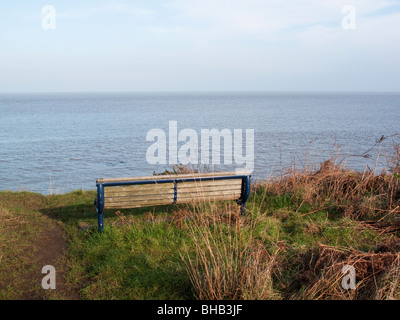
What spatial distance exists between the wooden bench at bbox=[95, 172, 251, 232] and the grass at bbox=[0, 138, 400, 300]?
1.02 ft

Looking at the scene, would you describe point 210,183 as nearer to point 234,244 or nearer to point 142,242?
point 142,242

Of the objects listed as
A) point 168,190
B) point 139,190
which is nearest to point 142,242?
point 139,190

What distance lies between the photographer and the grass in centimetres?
378

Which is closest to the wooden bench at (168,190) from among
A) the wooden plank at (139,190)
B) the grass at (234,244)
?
the wooden plank at (139,190)

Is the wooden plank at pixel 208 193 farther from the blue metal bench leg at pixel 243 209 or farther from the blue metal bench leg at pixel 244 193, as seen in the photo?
the blue metal bench leg at pixel 243 209

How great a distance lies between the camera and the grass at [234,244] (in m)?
3.78

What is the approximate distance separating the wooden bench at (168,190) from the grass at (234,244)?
0.31m

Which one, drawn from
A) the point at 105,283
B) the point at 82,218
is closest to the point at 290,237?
the point at 105,283

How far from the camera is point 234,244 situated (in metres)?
4.60

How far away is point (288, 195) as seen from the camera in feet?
23.8

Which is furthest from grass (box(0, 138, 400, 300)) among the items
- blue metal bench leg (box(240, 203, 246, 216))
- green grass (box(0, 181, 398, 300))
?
blue metal bench leg (box(240, 203, 246, 216))

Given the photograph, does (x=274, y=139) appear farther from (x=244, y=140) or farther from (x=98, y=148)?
(x=98, y=148)

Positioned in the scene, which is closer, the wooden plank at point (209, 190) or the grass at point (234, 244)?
the grass at point (234, 244)

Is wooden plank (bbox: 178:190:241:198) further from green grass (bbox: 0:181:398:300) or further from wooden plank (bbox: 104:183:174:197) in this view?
green grass (bbox: 0:181:398:300)
